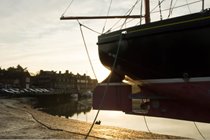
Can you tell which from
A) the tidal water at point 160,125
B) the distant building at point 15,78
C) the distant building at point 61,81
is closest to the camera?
the tidal water at point 160,125

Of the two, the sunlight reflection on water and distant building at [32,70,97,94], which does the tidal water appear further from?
distant building at [32,70,97,94]

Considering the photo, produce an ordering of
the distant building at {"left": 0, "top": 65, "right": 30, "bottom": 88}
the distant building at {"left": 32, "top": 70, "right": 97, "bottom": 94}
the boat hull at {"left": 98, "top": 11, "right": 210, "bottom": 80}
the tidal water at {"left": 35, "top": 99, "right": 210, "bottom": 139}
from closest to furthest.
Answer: the boat hull at {"left": 98, "top": 11, "right": 210, "bottom": 80} → the tidal water at {"left": 35, "top": 99, "right": 210, "bottom": 139} → the distant building at {"left": 0, "top": 65, "right": 30, "bottom": 88} → the distant building at {"left": 32, "top": 70, "right": 97, "bottom": 94}

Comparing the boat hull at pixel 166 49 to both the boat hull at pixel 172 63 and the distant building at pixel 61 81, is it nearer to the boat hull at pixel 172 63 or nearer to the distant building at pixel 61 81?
the boat hull at pixel 172 63

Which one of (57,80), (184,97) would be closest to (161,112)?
(184,97)

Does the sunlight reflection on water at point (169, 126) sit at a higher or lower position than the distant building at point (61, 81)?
lower

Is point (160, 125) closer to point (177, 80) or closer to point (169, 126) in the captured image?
point (169, 126)

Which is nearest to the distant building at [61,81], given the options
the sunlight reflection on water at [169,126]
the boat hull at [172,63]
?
the sunlight reflection on water at [169,126]

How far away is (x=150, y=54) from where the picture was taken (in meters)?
9.50

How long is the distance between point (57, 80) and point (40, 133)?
3813 inches

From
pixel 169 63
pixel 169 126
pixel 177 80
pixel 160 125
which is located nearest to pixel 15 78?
pixel 160 125

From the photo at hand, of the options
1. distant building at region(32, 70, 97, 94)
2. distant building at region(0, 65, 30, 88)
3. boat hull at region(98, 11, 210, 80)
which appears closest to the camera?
boat hull at region(98, 11, 210, 80)

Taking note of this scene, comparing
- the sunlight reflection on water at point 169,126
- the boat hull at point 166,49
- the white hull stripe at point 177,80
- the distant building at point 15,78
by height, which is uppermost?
the distant building at point 15,78

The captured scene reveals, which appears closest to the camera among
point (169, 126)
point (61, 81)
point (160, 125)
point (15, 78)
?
point (169, 126)

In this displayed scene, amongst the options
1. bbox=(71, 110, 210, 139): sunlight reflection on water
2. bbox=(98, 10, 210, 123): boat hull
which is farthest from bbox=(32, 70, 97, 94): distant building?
bbox=(98, 10, 210, 123): boat hull
